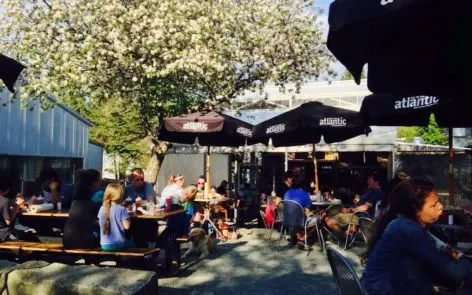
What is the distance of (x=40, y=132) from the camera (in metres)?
20.2

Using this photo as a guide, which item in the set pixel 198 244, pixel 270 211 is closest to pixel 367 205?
pixel 270 211

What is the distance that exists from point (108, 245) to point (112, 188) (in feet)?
2.31

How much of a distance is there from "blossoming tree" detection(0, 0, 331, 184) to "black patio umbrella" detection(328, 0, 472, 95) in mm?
9338

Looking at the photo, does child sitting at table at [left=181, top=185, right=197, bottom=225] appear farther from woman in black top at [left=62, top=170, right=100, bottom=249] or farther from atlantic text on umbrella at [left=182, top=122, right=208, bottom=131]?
woman in black top at [left=62, top=170, right=100, bottom=249]

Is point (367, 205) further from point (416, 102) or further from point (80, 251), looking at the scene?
point (80, 251)

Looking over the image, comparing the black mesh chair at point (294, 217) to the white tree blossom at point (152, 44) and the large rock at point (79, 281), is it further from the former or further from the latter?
the white tree blossom at point (152, 44)

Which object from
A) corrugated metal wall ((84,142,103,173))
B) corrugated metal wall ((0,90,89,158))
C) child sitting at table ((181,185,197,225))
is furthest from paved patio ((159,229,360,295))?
corrugated metal wall ((84,142,103,173))

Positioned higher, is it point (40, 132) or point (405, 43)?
point (40, 132)

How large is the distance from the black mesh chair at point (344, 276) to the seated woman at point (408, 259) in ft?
0.50

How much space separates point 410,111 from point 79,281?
5022 millimetres

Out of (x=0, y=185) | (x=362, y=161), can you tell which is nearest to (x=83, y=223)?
(x=0, y=185)

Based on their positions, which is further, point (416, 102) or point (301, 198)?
point (301, 198)

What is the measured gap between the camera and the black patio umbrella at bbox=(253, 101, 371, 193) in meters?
9.30

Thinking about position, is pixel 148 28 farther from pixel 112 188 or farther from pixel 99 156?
pixel 99 156
